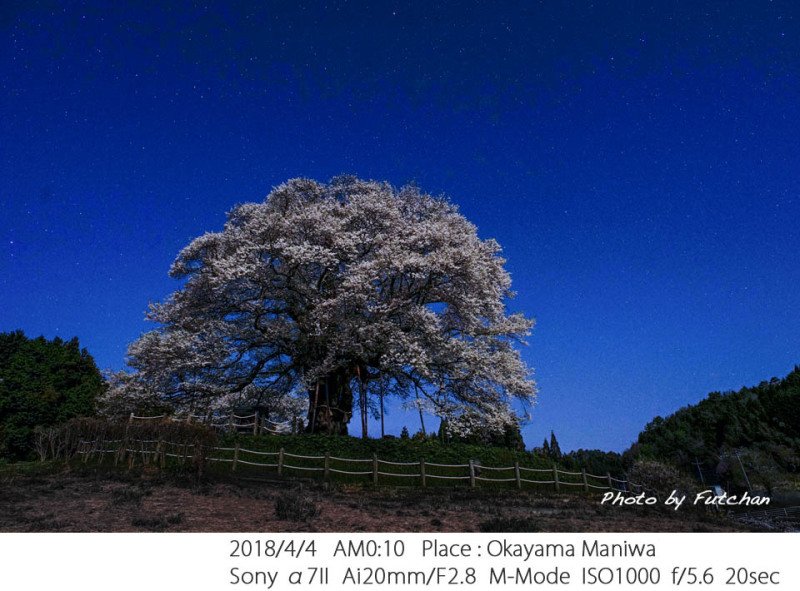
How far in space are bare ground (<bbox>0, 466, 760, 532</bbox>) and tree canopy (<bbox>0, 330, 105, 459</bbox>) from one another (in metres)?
27.9

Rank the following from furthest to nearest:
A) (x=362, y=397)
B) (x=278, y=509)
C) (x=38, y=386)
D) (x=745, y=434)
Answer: (x=745, y=434) < (x=38, y=386) < (x=362, y=397) < (x=278, y=509)

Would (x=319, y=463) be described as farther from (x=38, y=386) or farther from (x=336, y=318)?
Answer: (x=38, y=386)

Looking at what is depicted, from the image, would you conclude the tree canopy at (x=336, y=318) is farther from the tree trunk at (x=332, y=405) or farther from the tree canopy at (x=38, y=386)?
the tree canopy at (x=38, y=386)

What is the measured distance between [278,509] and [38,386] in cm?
4319

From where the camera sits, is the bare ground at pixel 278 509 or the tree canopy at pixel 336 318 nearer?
the bare ground at pixel 278 509

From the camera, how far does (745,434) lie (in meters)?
55.1

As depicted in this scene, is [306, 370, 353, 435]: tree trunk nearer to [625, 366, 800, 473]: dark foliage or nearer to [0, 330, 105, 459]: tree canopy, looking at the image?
[0, 330, 105, 459]: tree canopy

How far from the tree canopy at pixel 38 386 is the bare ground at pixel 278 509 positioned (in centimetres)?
2790

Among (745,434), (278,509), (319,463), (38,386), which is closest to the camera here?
(278,509)

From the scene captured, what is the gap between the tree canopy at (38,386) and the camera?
41.9 meters

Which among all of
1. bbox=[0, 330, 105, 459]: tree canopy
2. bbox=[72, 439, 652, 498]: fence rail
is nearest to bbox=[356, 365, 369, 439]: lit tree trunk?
bbox=[72, 439, 652, 498]: fence rail

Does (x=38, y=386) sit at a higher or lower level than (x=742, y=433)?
higher

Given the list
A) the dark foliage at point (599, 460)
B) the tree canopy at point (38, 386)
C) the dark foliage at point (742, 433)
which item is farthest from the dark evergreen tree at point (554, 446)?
the tree canopy at point (38, 386)

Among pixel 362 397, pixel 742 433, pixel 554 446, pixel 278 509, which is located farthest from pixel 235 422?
pixel 742 433
